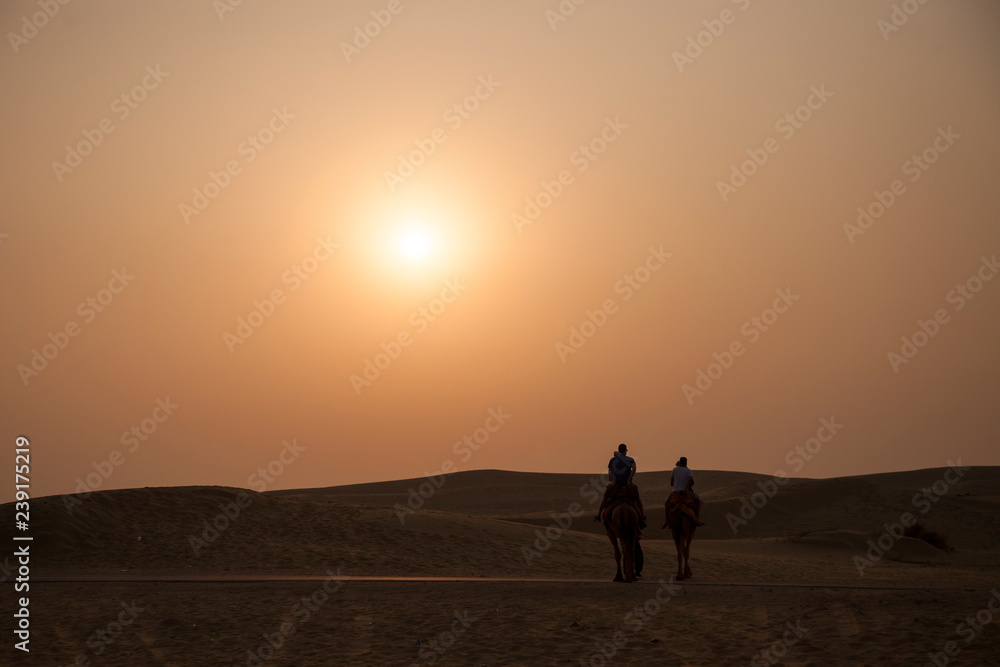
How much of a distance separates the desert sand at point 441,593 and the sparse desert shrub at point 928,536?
1614mm

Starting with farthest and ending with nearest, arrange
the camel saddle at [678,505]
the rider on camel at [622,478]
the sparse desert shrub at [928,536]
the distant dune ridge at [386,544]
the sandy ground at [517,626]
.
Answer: the sparse desert shrub at [928,536], the distant dune ridge at [386,544], the camel saddle at [678,505], the rider on camel at [622,478], the sandy ground at [517,626]

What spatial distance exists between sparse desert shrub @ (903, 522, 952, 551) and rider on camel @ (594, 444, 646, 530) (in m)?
24.5

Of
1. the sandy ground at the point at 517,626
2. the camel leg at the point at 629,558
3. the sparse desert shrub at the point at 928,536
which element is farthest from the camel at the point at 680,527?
the sparse desert shrub at the point at 928,536

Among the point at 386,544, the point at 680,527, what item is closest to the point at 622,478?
the point at 680,527

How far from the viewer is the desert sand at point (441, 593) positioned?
14484 millimetres

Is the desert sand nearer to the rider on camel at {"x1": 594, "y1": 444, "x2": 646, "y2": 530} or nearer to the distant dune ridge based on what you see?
the distant dune ridge

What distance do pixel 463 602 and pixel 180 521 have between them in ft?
51.3

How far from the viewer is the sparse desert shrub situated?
40.1 metres

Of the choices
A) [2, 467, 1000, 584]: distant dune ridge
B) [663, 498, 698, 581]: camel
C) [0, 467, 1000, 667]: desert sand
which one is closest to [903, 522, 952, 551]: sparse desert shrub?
[2, 467, 1000, 584]: distant dune ridge

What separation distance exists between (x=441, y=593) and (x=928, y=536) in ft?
95.0

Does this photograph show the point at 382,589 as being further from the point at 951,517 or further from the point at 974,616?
the point at 951,517

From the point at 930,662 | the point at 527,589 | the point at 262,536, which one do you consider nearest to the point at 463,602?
the point at 527,589

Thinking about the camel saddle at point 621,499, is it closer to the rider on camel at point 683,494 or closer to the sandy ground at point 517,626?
the rider on camel at point 683,494

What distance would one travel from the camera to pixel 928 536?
40656mm
